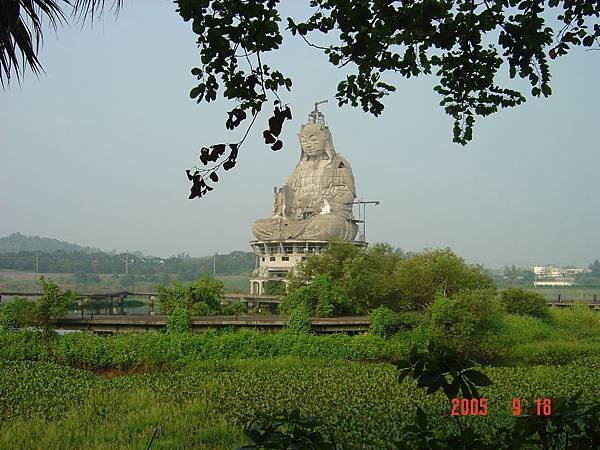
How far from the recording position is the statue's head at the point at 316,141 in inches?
1484

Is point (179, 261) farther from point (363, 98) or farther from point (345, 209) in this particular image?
point (363, 98)

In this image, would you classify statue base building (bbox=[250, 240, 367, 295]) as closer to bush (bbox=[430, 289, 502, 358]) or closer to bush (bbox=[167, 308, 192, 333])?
bush (bbox=[430, 289, 502, 358])

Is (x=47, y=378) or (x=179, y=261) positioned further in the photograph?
(x=179, y=261)

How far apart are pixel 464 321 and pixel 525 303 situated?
7.71 m

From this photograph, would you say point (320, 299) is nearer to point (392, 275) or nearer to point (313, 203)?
point (392, 275)

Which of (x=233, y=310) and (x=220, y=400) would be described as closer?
(x=220, y=400)

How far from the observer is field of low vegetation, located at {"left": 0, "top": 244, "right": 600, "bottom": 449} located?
2.18 meters

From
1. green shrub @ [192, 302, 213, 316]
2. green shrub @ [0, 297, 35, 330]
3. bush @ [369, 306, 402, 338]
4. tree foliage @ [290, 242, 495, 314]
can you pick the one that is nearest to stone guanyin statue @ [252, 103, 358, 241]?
tree foliage @ [290, 242, 495, 314]

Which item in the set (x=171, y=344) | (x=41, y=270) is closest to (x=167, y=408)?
(x=171, y=344)

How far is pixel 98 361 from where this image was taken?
1342 centimetres

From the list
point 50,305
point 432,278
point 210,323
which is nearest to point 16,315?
point 50,305

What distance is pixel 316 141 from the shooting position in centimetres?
3769

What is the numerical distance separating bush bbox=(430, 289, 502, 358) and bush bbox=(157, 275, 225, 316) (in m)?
5.75

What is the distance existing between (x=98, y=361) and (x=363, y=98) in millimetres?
10977
